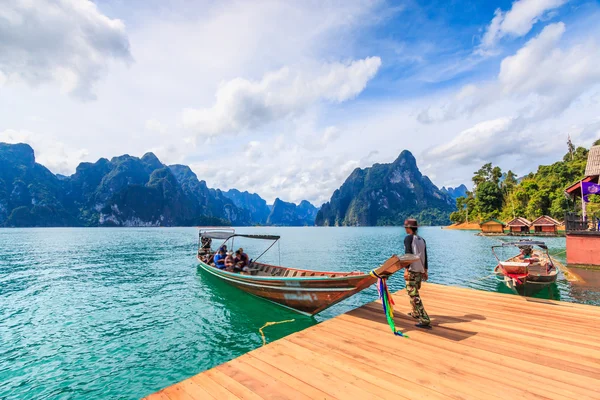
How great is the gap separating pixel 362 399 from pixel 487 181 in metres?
115

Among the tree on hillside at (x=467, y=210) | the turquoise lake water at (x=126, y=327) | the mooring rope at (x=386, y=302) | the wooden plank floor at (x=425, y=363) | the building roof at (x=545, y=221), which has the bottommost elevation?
the turquoise lake water at (x=126, y=327)

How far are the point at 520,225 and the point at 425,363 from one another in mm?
73021

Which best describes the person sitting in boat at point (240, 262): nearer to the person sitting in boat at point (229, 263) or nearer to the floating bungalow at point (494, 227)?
the person sitting in boat at point (229, 263)

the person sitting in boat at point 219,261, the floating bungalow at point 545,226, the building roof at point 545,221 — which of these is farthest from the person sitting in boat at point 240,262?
the building roof at point 545,221

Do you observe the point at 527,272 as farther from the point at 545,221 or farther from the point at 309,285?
the point at 545,221

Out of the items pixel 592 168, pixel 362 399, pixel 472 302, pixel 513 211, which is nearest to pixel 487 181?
pixel 513 211

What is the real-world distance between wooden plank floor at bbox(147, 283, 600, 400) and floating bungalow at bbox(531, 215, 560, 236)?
6590 cm

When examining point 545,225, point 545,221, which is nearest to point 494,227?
point 545,225

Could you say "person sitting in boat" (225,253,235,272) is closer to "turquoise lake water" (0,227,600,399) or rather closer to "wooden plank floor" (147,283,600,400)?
"turquoise lake water" (0,227,600,399)

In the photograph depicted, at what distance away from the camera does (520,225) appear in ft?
201

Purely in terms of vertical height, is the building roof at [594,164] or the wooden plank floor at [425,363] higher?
the building roof at [594,164]

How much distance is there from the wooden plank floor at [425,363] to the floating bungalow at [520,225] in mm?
67160

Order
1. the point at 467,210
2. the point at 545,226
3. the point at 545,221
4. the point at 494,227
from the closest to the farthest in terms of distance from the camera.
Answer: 1. the point at 545,221
2. the point at 545,226
3. the point at 494,227
4. the point at 467,210

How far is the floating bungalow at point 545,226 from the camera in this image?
56.6 metres
